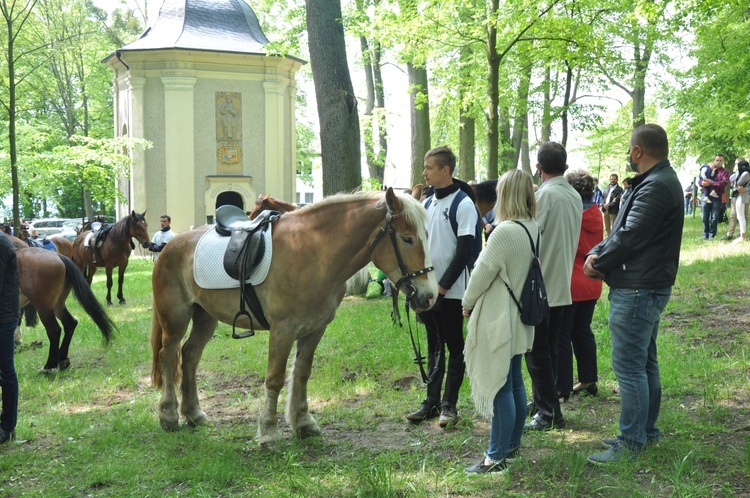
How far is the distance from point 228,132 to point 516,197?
30267mm

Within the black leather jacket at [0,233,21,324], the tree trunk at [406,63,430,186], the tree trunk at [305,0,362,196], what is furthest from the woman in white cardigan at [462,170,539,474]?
the tree trunk at [406,63,430,186]

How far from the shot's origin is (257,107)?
3353 centimetres

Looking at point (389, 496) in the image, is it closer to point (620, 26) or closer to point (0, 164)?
point (620, 26)

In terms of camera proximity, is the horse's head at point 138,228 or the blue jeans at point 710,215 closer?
the horse's head at point 138,228

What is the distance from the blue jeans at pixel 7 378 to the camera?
19.7 feet

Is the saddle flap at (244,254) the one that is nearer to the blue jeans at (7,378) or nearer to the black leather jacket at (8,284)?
the black leather jacket at (8,284)

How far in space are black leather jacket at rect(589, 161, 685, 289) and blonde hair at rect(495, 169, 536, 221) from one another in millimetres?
564

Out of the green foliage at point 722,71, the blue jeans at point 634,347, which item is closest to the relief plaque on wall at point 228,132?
the green foliage at point 722,71

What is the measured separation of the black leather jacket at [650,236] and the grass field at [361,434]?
3.82 feet

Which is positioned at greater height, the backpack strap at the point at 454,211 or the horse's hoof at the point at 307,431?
the backpack strap at the point at 454,211

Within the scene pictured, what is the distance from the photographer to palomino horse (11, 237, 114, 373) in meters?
8.82

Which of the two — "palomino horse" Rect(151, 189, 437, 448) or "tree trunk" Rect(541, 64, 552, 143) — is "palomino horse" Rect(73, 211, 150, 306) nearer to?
"palomino horse" Rect(151, 189, 437, 448)

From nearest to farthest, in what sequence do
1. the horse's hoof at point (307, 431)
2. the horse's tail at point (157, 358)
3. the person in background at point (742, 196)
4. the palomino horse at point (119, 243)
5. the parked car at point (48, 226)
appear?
the horse's hoof at point (307, 431) → the horse's tail at point (157, 358) → the person in background at point (742, 196) → the palomino horse at point (119, 243) → the parked car at point (48, 226)

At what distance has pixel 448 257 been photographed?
18.2 feet
